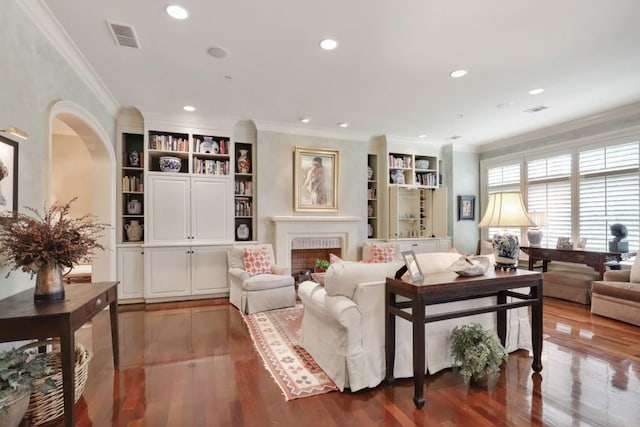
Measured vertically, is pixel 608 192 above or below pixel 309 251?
above

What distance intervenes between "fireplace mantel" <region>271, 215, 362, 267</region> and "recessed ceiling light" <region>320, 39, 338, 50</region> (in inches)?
A: 117

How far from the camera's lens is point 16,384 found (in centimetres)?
173

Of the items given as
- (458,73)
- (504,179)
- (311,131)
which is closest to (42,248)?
(458,73)

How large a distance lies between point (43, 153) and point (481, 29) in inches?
152

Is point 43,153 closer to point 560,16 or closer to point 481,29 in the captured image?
point 481,29

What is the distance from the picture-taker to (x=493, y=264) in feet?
9.66

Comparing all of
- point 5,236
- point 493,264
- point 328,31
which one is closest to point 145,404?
A: point 5,236

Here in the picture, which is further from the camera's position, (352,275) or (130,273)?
(130,273)

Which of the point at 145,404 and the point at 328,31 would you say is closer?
the point at 145,404

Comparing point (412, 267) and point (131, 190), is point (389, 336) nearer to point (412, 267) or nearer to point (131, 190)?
point (412, 267)

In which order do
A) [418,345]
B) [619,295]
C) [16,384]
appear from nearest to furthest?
[16,384], [418,345], [619,295]

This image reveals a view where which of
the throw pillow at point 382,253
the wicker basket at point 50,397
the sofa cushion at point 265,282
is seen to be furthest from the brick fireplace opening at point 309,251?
the wicker basket at point 50,397

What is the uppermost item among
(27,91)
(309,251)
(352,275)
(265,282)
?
(27,91)

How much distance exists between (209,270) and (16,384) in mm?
3403
